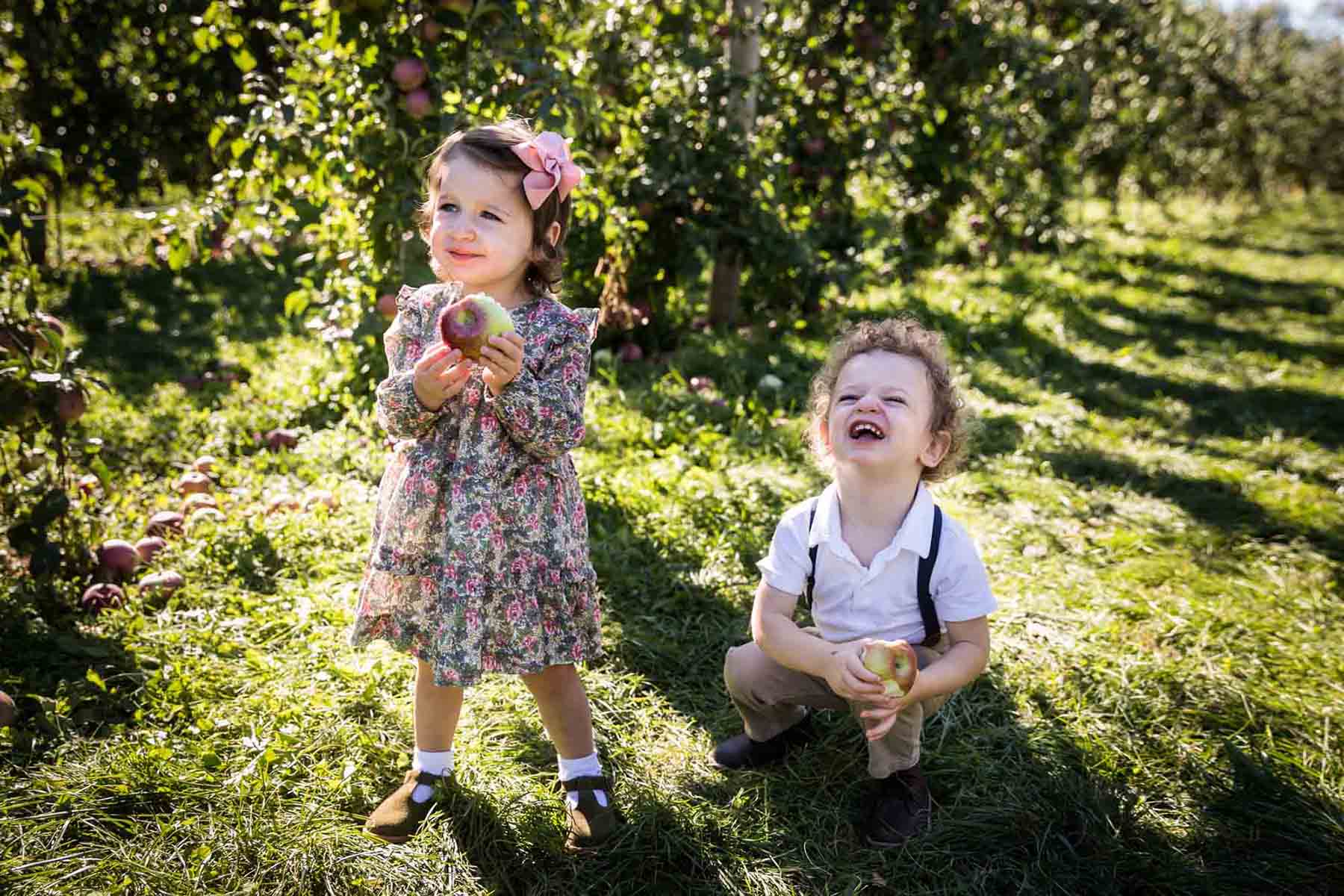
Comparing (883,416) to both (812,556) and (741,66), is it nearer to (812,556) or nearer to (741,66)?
(812,556)

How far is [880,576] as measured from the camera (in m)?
1.88

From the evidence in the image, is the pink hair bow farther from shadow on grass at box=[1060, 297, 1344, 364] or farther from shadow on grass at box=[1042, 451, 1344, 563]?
shadow on grass at box=[1060, 297, 1344, 364]

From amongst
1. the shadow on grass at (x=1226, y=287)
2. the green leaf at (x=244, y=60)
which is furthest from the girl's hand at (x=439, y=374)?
the shadow on grass at (x=1226, y=287)

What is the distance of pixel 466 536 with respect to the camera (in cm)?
180

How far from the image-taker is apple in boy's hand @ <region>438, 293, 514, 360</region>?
5.50ft

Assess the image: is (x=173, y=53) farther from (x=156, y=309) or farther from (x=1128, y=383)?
(x=1128, y=383)

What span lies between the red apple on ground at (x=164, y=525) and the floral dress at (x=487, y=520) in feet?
4.65

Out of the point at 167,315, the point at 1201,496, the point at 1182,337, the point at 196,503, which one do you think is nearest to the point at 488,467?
the point at 196,503

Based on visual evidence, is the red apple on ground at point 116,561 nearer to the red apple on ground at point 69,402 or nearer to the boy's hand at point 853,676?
the red apple on ground at point 69,402

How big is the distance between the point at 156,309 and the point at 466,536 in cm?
476

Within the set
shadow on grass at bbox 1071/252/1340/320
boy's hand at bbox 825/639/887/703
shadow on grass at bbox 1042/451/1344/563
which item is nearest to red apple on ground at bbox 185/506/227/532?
boy's hand at bbox 825/639/887/703

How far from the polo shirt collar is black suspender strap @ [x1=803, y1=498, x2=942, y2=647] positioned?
0.03ft

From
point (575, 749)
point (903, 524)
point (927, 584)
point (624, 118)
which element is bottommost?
point (575, 749)

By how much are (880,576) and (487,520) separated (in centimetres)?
74
